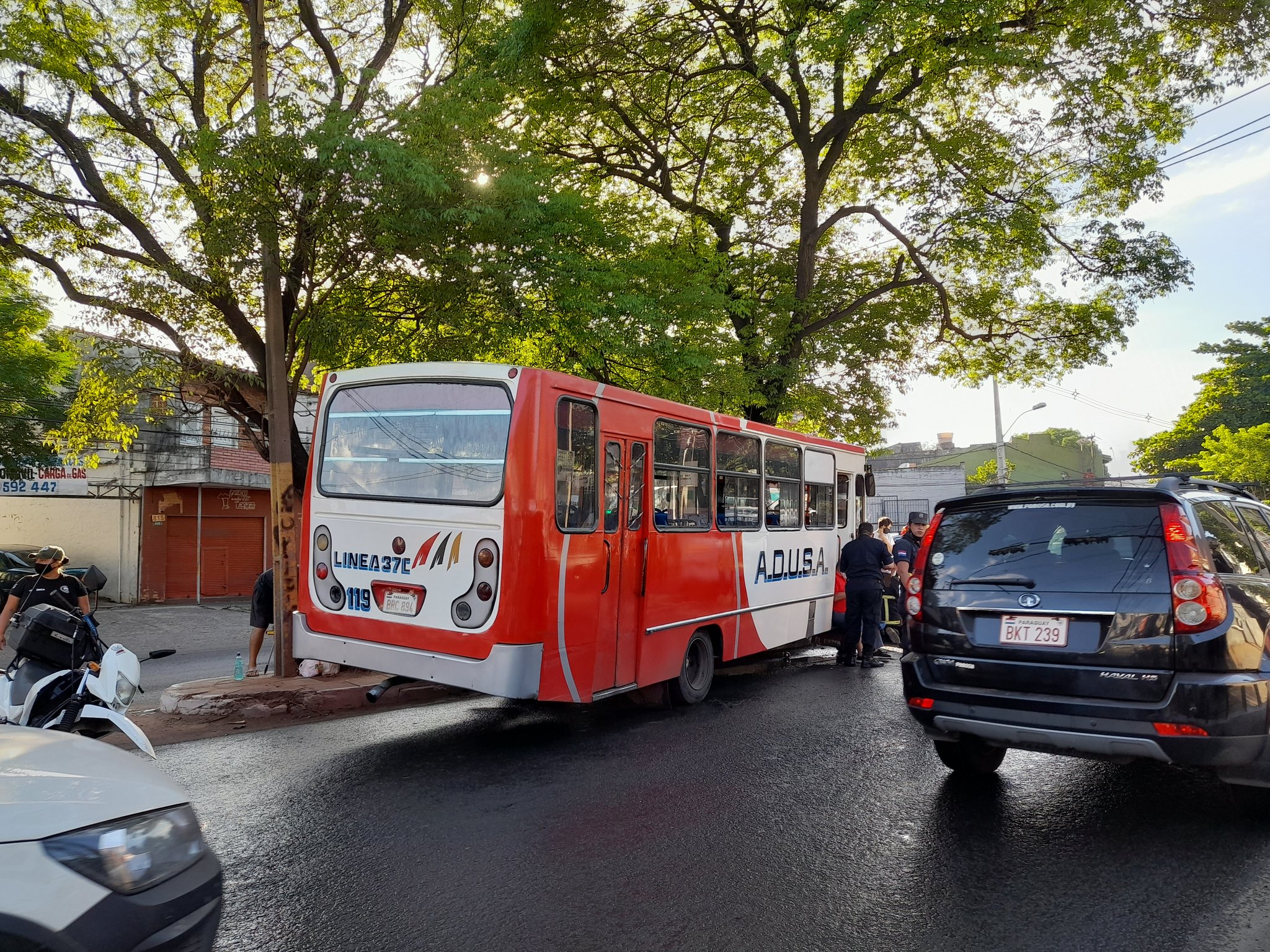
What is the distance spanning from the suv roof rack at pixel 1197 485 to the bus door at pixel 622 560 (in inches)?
154

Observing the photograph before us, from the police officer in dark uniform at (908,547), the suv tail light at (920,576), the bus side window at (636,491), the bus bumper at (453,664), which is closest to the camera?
the suv tail light at (920,576)

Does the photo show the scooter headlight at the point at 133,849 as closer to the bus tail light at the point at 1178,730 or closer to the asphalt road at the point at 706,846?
the asphalt road at the point at 706,846

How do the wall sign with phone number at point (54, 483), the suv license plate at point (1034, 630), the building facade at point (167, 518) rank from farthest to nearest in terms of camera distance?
1. the wall sign with phone number at point (54, 483)
2. the building facade at point (167, 518)
3. the suv license plate at point (1034, 630)

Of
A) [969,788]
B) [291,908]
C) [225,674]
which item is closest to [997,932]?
[969,788]

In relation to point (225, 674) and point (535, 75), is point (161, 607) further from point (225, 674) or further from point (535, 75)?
point (535, 75)

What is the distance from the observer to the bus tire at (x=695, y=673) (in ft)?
27.4

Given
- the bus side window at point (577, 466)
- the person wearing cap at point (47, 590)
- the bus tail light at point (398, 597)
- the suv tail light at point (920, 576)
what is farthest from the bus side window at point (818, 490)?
the person wearing cap at point (47, 590)

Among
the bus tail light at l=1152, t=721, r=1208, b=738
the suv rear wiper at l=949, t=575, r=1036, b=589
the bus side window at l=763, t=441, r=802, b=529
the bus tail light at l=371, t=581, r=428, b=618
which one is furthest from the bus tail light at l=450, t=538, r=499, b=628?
the bus side window at l=763, t=441, r=802, b=529

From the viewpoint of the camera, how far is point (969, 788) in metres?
5.56

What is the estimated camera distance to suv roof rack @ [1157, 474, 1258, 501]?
15.9 feet

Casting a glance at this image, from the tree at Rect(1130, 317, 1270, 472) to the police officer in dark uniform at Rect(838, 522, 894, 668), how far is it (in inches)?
1854

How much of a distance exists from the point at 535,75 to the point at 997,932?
14.8 meters

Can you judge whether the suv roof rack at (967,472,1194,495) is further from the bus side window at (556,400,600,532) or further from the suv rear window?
the bus side window at (556,400,600,532)

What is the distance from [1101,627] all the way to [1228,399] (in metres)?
57.0
